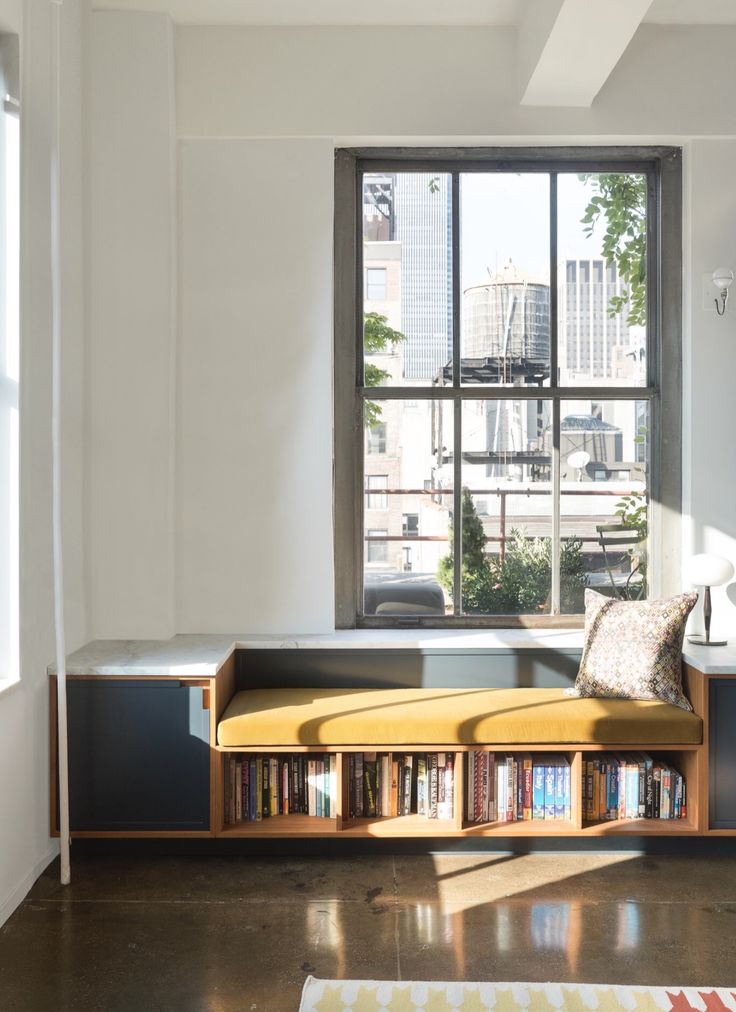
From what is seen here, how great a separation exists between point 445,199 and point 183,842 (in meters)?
3.27

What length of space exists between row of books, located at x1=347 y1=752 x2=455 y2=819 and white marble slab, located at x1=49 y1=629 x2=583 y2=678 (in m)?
0.53

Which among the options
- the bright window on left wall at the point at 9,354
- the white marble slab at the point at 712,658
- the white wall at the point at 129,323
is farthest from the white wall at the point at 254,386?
the white marble slab at the point at 712,658

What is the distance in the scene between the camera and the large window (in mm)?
4641

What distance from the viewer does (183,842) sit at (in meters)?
3.84

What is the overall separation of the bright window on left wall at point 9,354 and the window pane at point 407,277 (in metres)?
1.78

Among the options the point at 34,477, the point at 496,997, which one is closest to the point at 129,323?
the point at 34,477

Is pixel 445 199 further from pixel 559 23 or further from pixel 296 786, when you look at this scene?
pixel 296 786

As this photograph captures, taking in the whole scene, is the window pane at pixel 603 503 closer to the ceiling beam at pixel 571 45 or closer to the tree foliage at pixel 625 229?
the tree foliage at pixel 625 229

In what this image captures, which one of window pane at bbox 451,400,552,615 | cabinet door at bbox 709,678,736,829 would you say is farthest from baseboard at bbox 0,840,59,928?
cabinet door at bbox 709,678,736,829

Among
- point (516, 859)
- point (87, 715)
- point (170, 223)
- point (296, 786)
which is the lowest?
point (516, 859)

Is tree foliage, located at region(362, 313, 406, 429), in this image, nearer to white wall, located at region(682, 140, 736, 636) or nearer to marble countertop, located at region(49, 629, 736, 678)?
marble countertop, located at region(49, 629, 736, 678)

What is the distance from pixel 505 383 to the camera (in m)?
4.66

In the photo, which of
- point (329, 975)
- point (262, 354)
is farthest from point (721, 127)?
point (329, 975)

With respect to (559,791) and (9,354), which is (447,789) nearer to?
(559,791)
